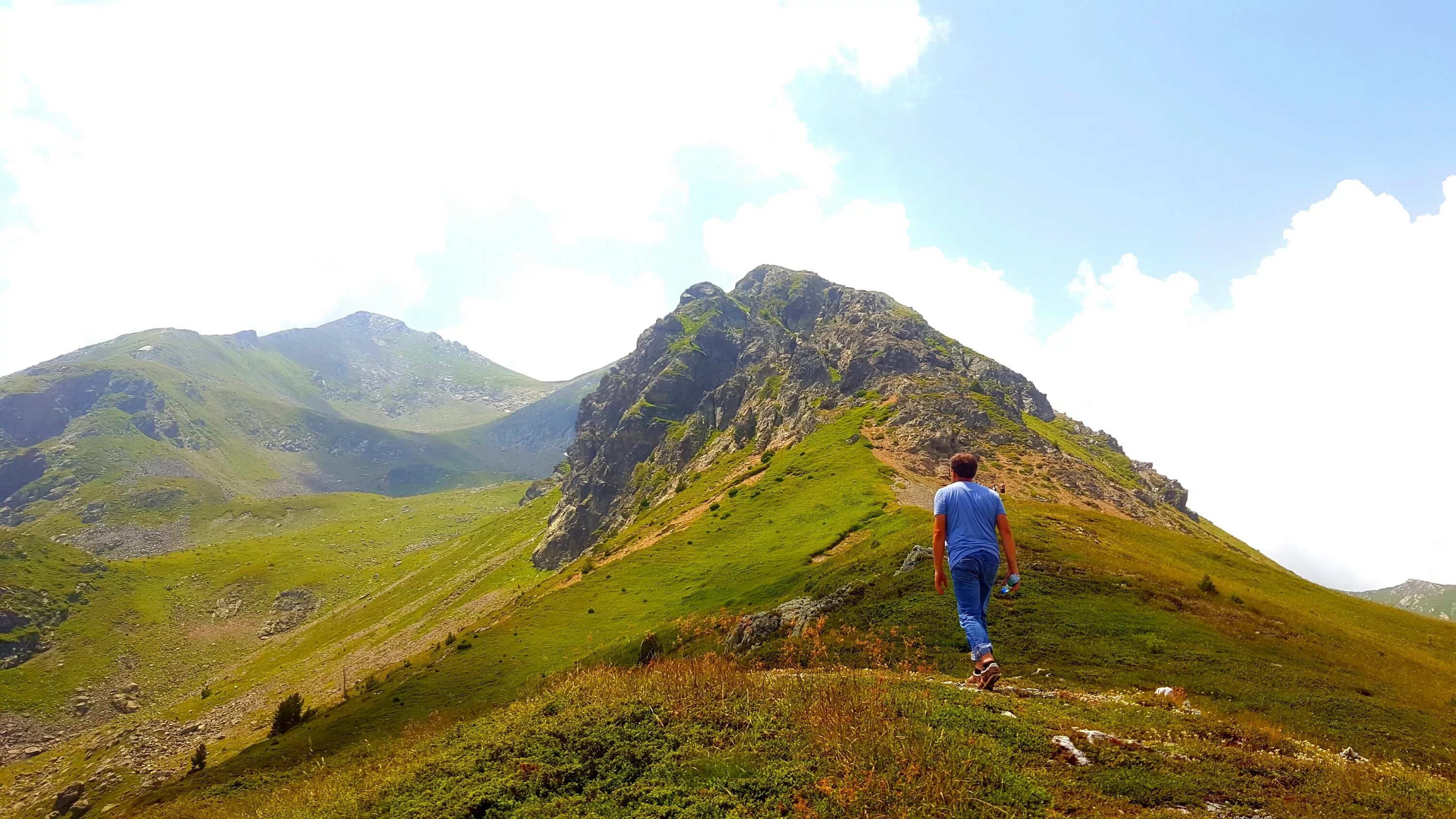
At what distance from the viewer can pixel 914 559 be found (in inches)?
1127

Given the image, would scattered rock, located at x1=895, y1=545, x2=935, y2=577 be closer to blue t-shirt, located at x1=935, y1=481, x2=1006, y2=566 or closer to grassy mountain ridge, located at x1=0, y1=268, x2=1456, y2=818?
grassy mountain ridge, located at x1=0, y1=268, x2=1456, y2=818

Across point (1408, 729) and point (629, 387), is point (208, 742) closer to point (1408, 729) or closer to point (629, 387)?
point (1408, 729)

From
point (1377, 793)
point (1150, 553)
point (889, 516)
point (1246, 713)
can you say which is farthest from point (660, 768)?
point (1150, 553)

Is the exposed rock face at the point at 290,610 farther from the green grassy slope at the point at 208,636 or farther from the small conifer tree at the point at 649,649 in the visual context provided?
the small conifer tree at the point at 649,649

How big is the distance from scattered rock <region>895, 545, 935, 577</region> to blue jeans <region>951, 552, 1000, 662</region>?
652 inches

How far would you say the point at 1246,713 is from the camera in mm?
14641

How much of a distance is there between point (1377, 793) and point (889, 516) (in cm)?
3594

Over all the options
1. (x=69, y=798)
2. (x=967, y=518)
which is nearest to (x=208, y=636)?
(x=69, y=798)

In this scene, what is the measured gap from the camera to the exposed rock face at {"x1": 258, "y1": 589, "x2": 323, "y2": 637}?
133750 millimetres

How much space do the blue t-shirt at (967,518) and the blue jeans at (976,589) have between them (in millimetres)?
154

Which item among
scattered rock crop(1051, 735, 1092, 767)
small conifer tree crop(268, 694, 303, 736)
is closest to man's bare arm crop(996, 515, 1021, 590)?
scattered rock crop(1051, 735, 1092, 767)

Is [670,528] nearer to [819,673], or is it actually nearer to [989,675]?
[819,673]

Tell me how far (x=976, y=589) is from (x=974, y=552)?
811mm

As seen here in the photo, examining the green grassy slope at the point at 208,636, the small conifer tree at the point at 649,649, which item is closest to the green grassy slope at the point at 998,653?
the small conifer tree at the point at 649,649
